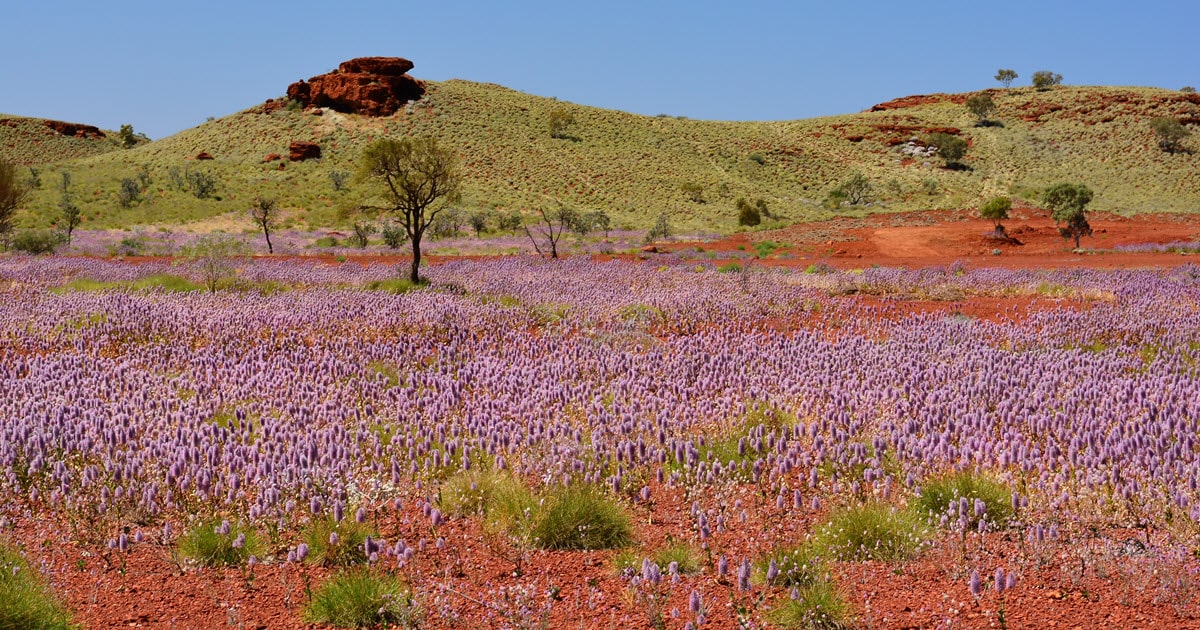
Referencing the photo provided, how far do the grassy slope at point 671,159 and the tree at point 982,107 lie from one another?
2213mm

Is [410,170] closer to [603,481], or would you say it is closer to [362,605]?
[603,481]

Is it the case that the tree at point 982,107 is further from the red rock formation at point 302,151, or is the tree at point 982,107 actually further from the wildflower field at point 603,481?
the wildflower field at point 603,481

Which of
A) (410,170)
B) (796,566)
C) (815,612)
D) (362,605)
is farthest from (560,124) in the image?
(815,612)

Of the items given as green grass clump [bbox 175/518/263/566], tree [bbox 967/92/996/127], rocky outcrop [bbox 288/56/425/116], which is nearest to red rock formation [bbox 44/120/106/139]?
rocky outcrop [bbox 288/56/425/116]

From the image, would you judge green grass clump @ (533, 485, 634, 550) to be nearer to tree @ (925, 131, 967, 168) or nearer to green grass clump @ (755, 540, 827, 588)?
green grass clump @ (755, 540, 827, 588)

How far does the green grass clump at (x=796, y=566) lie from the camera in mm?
3508

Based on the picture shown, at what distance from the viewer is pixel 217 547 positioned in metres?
3.92

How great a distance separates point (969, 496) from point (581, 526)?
2.28 metres

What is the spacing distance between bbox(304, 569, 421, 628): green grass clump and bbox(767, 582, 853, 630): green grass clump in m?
1.60

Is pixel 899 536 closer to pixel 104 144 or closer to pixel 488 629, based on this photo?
pixel 488 629

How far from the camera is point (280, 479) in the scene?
15.0 ft

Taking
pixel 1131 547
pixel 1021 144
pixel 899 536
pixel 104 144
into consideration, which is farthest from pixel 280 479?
pixel 104 144

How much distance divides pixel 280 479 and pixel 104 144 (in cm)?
14033

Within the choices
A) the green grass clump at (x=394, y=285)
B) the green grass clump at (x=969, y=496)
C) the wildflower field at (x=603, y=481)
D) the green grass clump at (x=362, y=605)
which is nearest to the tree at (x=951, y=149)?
the green grass clump at (x=394, y=285)
